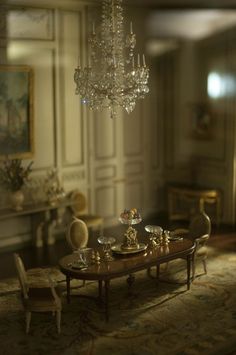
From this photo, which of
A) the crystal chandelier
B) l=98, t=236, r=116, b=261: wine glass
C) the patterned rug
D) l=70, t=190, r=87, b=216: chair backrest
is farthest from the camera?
l=70, t=190, r=87, b=216: chair backrest

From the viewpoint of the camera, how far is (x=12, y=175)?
6.12m

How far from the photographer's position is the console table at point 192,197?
721cm

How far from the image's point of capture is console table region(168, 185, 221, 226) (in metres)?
7.21

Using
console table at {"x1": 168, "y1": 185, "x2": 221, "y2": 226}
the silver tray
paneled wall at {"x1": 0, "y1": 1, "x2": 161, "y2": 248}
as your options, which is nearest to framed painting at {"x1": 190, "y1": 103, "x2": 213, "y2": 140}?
paneled wall at {"x1": 0, "y1": 1, "x2": 161, "y2": 248}

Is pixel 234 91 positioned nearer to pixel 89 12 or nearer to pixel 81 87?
pixel 89 12

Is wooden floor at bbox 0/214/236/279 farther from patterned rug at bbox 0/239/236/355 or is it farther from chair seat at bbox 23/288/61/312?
chair seat at bbox 23/288/61/312

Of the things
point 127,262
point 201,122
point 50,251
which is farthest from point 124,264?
point 201,122

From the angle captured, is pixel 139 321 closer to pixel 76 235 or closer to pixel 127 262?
pixel 127 262

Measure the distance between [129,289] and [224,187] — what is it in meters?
2.82

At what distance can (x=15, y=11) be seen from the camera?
20.0 feet

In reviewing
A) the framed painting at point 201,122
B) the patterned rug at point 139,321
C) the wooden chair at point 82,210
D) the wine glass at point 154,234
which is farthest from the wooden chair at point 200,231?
the framed painting at point 201,122

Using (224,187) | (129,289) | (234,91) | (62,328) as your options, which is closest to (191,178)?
(224,187)

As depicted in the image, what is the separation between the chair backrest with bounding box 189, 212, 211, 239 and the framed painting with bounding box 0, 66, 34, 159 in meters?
2.00

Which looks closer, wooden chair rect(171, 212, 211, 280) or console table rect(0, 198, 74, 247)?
wooden chair rect(171, 212, 211, 280)
